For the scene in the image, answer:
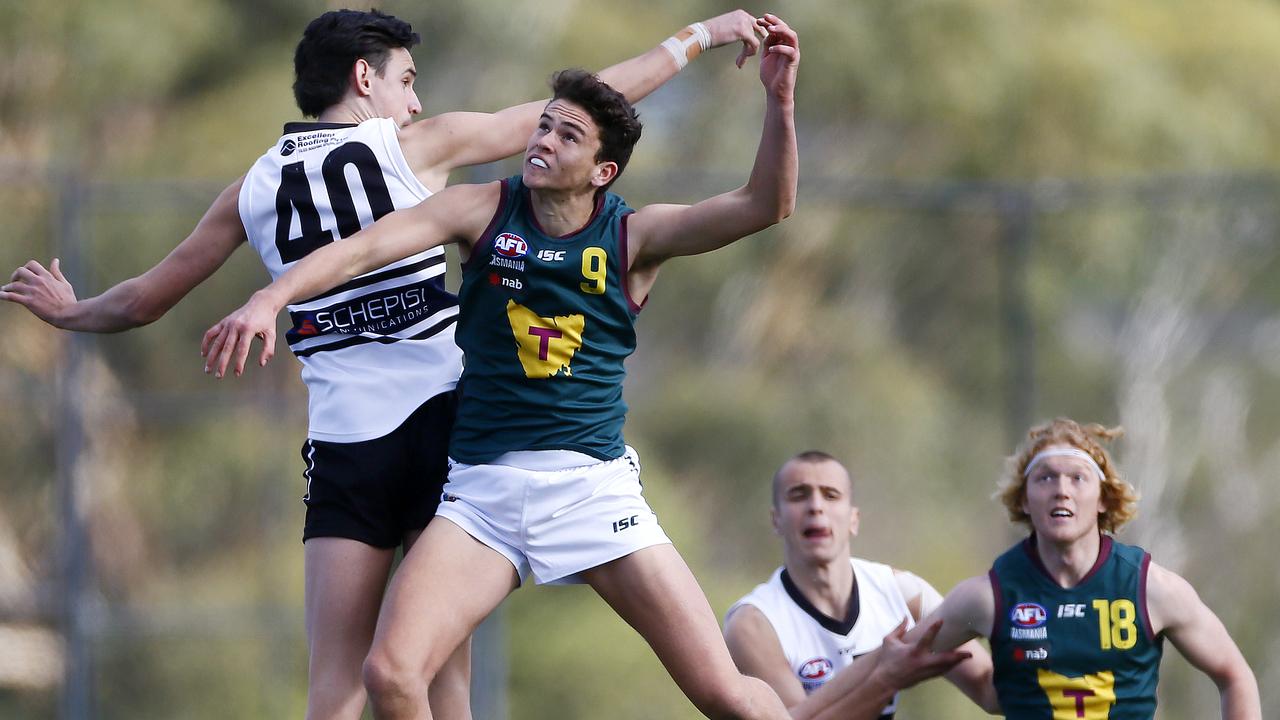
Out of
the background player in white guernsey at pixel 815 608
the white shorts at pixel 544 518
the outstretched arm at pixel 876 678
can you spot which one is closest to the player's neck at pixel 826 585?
the background player in white guernsey at pixel 815 608

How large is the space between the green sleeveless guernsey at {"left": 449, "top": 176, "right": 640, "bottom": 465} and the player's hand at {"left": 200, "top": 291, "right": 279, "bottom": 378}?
0.56m

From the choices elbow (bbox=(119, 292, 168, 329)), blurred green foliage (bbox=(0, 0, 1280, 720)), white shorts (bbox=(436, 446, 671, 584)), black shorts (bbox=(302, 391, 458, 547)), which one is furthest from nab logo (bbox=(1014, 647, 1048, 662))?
blurred green foliage (bbox=(0, 0, 1280, 720))

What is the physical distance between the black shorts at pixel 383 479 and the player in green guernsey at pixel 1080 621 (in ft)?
4.84

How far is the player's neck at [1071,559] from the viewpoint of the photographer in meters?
4.54

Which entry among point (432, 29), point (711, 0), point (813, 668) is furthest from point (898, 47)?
point (813, 668)

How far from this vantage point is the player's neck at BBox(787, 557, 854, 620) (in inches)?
196

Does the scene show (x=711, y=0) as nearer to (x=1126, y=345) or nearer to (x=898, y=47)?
(x=898, y=47)

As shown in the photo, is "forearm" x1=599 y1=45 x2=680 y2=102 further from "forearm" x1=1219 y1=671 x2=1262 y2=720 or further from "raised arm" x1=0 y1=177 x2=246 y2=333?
"forearm" x1=1219 y1=671 x2=1262 y2=720

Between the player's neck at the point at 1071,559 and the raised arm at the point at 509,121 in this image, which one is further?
the player's neck at the point at 1071,559

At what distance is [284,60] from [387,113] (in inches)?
354

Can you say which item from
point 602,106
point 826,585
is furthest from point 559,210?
point 826,585

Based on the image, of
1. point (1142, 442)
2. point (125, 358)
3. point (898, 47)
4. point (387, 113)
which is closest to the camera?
point (387, 113)

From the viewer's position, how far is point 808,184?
28.8 feet

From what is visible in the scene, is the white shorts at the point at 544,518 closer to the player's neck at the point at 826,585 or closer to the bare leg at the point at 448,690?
the bare leg at the point at 448,690
